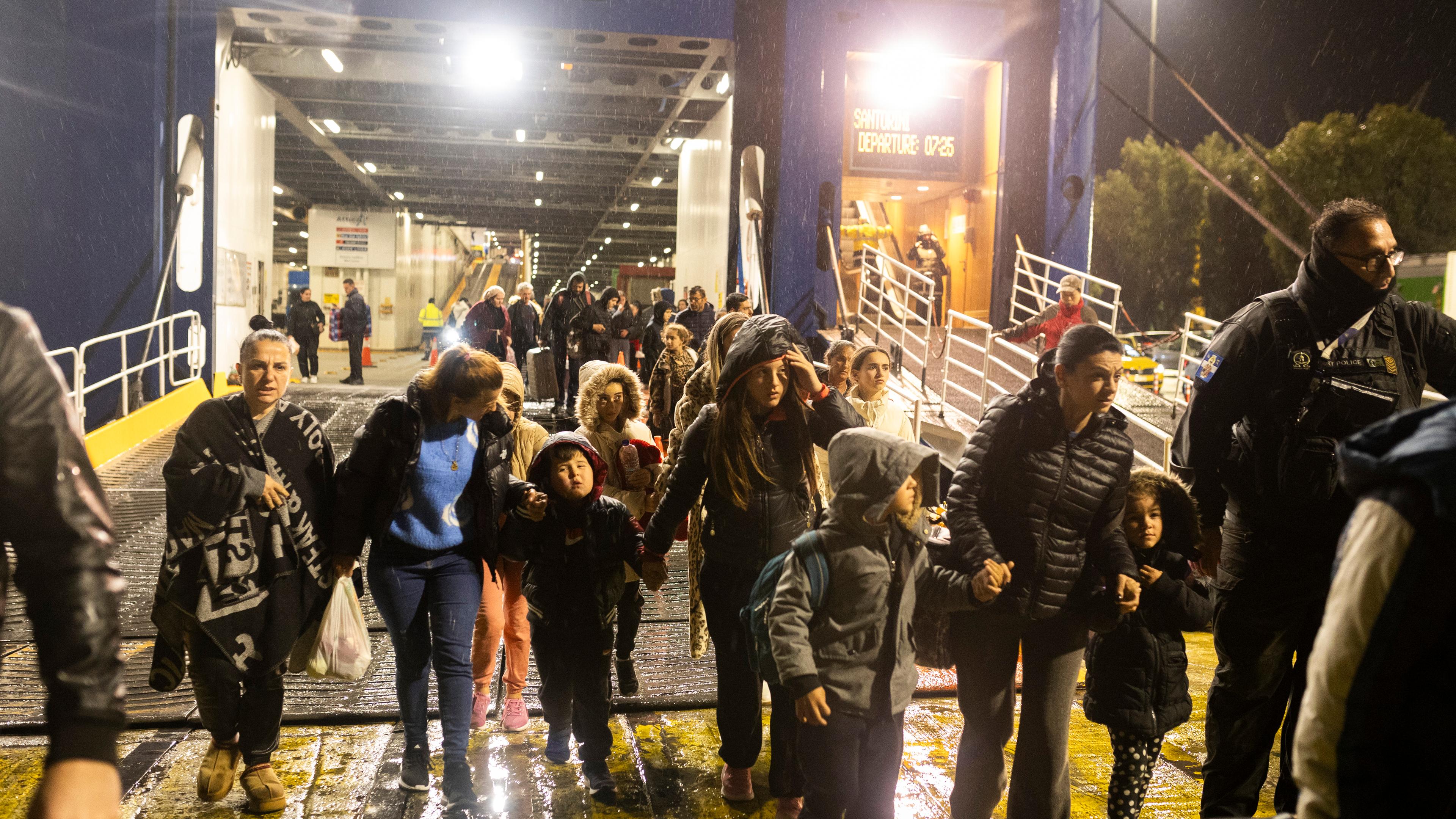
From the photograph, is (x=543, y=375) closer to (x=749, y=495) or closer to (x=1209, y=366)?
(x=749, y=495)

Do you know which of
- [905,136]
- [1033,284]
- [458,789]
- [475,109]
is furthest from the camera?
[475,109]

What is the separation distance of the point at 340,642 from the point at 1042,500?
2615 mm

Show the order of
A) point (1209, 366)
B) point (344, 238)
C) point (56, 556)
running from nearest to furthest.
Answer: point (56, 556) < point (1209, 366) < point (344, 238)

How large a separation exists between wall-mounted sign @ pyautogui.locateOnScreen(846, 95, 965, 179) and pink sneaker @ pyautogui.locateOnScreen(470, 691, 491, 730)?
15.8 m

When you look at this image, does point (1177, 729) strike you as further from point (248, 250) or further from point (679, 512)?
point (248, 250)

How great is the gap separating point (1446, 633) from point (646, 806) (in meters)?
3.32

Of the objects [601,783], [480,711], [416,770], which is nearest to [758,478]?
[601,783]

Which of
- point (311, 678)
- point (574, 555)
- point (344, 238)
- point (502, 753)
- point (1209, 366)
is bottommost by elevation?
point (502, 753)

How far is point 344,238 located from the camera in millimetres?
34344

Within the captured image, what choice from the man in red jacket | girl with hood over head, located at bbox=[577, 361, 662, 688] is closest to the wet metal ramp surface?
girl with hood over head, located at bbox=[577, 361, 662, 688]

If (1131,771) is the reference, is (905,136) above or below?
above

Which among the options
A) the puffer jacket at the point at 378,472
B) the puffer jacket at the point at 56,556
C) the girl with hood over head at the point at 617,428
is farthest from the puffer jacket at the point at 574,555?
the puffer jacket at the point at 56,556

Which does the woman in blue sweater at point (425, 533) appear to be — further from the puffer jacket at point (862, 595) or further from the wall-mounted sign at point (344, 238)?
the wall-mounted sign at point (344, 238)

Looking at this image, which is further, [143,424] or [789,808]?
[143,424]
